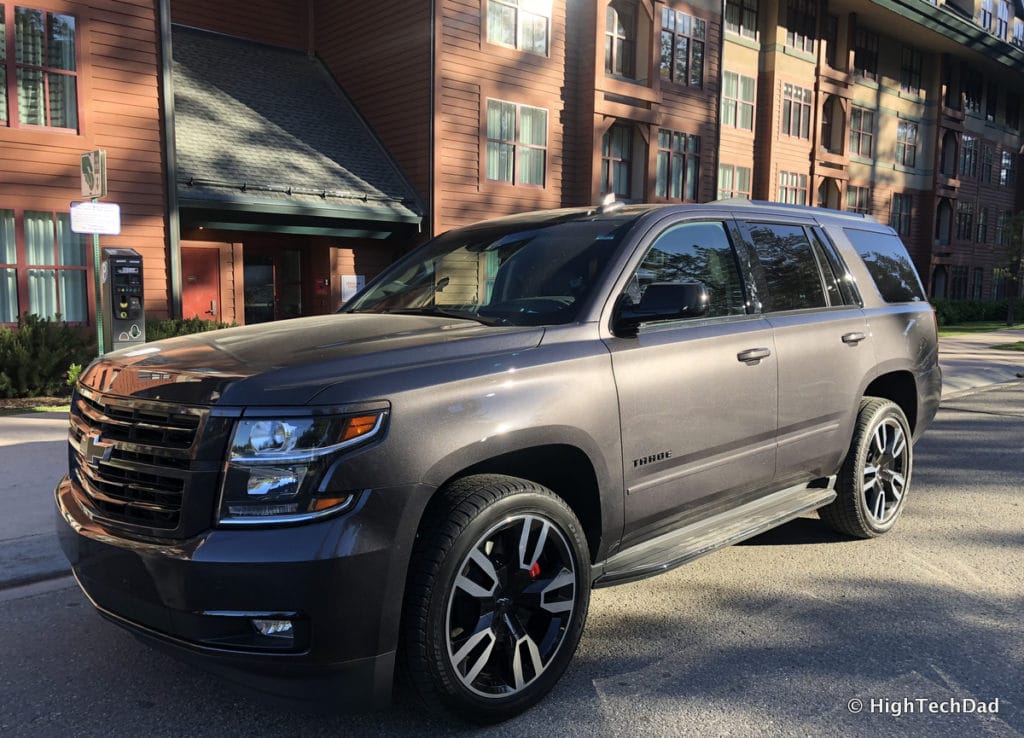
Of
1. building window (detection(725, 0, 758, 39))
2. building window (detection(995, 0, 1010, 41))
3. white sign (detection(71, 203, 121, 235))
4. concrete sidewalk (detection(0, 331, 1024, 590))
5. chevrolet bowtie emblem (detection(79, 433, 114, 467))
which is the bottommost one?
concrete sidewalk (detection(0, 331, 1024, 590))

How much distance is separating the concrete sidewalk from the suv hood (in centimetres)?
193

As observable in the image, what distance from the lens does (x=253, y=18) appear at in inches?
719

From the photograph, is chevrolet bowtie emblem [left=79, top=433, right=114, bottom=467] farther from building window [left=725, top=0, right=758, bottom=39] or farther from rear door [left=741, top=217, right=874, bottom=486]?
building window [left=725, top=0, right=758, bottom=39]

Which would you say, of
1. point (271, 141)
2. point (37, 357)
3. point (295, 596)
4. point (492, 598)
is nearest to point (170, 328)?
point (37, 357)

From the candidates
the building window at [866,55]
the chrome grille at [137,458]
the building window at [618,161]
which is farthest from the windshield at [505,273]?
the building window at [866,55]

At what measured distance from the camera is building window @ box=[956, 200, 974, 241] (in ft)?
119

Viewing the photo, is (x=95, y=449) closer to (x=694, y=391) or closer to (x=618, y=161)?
(x=694, y=391)

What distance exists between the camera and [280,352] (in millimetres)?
2887

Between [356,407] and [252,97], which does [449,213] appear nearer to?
[252,97]

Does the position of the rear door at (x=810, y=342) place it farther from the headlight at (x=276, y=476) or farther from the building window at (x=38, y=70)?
the building window at (x=38, y=70)

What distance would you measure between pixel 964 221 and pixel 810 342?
125ft

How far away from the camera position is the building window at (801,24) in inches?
1032

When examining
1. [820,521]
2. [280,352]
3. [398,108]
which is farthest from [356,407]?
[398,108]

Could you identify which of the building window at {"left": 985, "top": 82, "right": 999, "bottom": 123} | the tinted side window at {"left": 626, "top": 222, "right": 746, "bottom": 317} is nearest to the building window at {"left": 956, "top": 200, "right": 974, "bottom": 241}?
the building window at {"left": 985, "top": 82, "right": 999, "bottom": 123}
